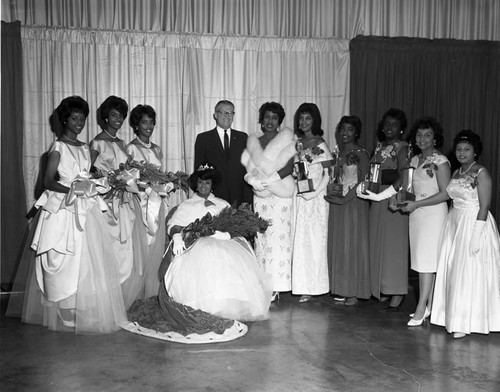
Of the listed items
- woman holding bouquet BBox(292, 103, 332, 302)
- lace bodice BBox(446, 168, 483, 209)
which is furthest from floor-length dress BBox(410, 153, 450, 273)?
woman holding bouquet BBox(292, 103, 332, 302)

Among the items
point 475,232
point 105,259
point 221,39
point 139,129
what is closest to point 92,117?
point 139,129

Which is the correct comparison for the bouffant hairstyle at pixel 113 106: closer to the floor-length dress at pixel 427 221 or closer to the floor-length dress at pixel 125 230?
the floor-length dress at pixel 125 230

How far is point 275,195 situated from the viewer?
606cm

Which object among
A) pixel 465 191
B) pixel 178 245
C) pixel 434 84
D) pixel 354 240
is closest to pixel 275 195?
pixel 354 240

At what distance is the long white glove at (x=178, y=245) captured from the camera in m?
5.07

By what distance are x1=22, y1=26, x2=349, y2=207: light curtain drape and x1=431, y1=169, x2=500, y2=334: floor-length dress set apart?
8.96 feet

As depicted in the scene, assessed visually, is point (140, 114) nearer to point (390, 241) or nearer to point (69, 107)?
point (69, 107)

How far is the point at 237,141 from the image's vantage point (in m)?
6.38

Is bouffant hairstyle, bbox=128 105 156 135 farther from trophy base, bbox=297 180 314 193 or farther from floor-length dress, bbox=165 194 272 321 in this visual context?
trophy base, bbox=297 180 314 193

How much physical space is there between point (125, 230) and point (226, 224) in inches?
37.1

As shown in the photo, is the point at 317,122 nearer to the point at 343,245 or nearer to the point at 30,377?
the point at 343,245

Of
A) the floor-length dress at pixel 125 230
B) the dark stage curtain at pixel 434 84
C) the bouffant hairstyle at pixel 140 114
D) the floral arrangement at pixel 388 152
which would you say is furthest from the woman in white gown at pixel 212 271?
the dark stage curtain at pixel 434 84

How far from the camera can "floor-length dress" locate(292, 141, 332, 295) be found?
602 cm

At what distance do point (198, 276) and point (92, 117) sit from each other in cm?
280
